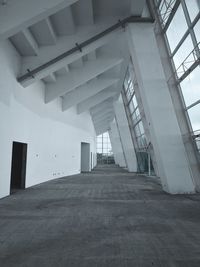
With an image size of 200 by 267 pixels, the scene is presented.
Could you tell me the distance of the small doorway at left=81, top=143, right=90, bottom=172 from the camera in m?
25.2

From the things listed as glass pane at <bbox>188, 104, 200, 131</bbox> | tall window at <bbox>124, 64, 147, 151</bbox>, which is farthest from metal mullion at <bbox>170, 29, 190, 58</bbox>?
tall window at <bbox>124, 64, 147, 151</bbox>

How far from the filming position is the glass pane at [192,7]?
7.27 m

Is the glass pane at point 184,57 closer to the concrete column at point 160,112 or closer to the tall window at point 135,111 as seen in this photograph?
the concrete column at point 160,112

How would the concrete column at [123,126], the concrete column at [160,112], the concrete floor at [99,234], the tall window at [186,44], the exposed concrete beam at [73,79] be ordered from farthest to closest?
the concrete column at [123,126] < the exposed concrete beam at [73,79] < the concrete column at [160,112] < the tall window at [186,44] < the concrete floor at [99,234]

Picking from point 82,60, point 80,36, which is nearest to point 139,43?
point 80,36

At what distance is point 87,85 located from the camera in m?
18.2

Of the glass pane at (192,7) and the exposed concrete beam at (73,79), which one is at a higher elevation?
the exposed concrete beam at (73,79)

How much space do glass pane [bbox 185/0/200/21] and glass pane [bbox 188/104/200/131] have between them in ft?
9.81

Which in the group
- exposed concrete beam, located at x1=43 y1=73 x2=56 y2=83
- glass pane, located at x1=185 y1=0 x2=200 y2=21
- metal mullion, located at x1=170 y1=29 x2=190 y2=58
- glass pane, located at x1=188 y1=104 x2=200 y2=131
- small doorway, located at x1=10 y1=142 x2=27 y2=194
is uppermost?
exposed concrete beam, located at x1=43 y1=73 x2=56 y2=83

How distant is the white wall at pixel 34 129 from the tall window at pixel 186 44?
6.48 metres

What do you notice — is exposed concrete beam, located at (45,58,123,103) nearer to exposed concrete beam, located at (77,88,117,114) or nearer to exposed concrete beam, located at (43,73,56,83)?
exposed concrete beam, located at (43,73,56,83)

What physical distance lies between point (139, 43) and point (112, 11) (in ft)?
5.86

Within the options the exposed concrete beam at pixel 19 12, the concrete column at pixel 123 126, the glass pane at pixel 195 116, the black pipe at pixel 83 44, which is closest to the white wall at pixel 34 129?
the black pipe at pixel 83 44

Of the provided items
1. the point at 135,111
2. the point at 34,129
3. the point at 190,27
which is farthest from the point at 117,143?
the point at 190,27
